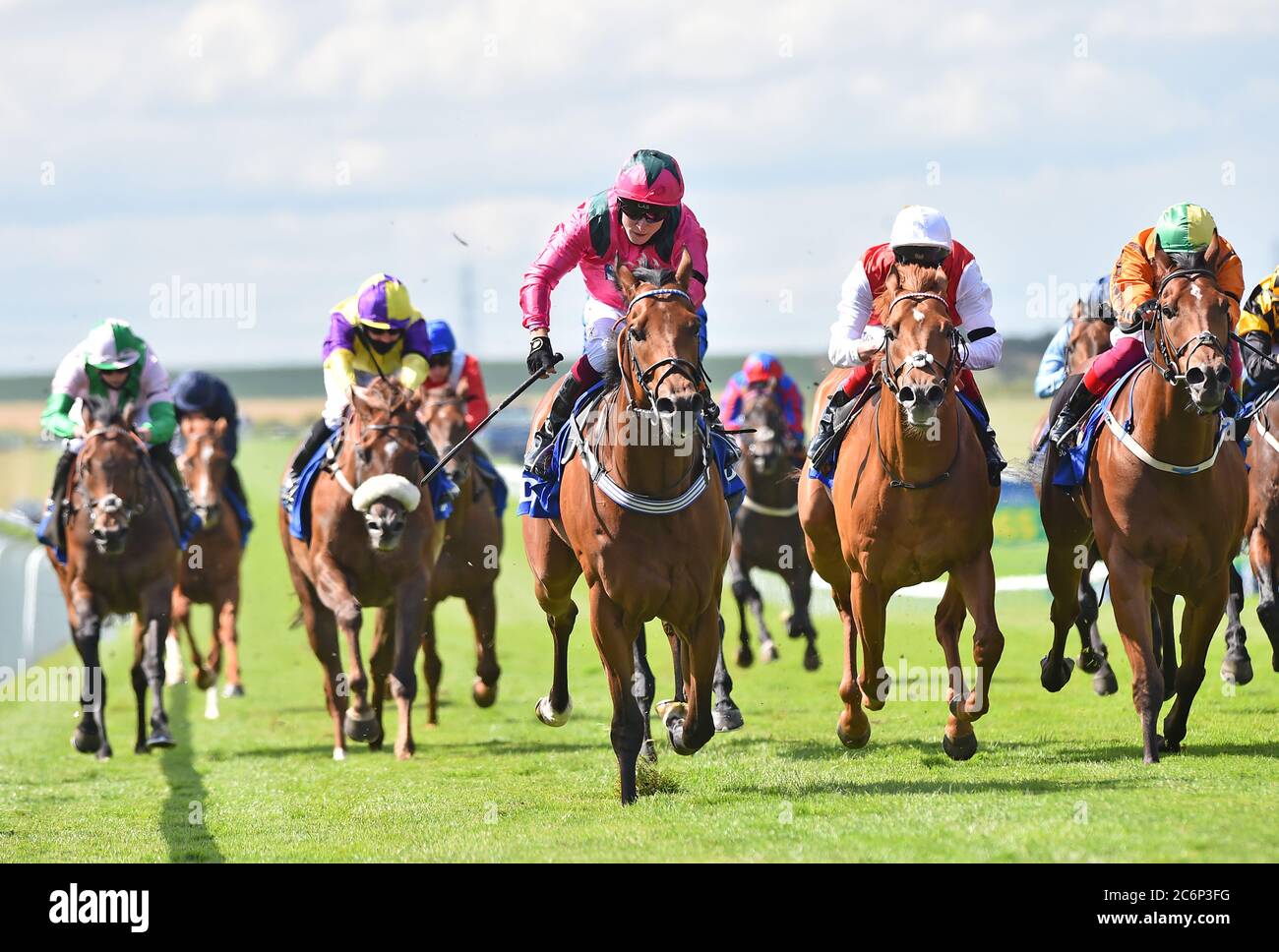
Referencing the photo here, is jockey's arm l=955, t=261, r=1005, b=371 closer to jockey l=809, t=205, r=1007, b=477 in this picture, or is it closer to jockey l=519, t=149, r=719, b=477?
jockey l=809, t=205, r=1007, b=477

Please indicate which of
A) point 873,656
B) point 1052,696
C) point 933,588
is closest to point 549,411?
point 873,656

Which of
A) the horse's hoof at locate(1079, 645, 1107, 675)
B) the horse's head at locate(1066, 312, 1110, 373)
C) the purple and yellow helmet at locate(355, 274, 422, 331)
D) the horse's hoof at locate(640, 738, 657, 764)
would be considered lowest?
the horse's hoof at locate(640, 738, 657, 764)

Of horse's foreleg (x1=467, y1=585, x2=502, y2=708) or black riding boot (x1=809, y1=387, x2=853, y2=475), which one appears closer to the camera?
black riding boot (x1=809, y1=387, x2=853, y2=475)

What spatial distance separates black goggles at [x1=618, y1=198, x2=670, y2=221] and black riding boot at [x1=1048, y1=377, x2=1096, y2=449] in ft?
7.66

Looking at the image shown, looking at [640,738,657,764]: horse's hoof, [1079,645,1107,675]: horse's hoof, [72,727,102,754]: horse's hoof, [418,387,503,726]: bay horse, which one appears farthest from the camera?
[418,387,503,726]: bay horse

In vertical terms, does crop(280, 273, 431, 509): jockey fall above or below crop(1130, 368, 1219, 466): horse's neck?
above

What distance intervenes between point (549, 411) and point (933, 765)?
265 cm

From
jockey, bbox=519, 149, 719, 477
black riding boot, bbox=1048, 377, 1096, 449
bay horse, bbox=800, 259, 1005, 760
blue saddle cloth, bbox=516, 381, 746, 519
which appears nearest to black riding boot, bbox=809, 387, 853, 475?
bay horse, bbox=800, 259, 1005, 760

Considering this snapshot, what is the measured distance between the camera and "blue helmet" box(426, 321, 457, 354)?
13.5m

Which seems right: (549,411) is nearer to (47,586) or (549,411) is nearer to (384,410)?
(384,410)

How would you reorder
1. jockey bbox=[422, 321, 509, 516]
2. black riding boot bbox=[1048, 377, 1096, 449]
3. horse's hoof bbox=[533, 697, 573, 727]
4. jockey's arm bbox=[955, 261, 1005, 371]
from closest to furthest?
jockey's arm bbox=[955, 261, 1005, 371]
black riding boot bbox=[1048, 377, 1096, 449]
horse's hoof bbox=[533, 697, 573, 727]
jockey bbox=[422, 321, 509, 516]

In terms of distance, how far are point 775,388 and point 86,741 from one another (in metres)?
6.37

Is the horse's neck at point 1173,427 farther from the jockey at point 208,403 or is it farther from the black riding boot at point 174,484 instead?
the jockey at point 208,403

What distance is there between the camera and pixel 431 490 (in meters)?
11.9
